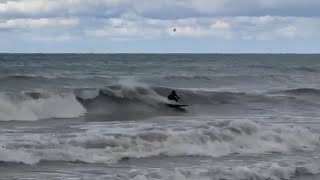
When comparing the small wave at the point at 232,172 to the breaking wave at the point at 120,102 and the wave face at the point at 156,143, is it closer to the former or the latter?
the wave face at the point at 156,143

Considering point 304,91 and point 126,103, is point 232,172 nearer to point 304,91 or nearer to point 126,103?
point 126,103

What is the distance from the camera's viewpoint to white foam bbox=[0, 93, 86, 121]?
1983cm

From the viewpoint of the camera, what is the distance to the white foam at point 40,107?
65.1 feet

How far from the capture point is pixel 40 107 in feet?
69.2

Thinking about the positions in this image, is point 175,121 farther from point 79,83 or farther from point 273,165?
point 79,83

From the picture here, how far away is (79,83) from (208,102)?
1162 cm

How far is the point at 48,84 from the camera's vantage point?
1339 inches

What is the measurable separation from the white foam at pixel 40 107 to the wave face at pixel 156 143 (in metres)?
4.97

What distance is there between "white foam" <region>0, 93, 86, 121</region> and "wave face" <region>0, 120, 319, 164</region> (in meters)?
4.97

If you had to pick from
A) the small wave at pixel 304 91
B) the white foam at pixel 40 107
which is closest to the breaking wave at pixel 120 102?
the white foam at pixel 40 107

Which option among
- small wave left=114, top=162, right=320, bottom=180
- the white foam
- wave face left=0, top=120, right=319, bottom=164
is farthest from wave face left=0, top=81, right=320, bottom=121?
small wave left=114, top=162, right=320, bottom=180

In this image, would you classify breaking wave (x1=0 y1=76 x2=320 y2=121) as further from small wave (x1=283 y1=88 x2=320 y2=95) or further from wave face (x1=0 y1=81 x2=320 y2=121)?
small wave (x1=283 y1=88 x2=320 y2=95)

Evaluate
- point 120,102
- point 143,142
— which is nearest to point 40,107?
point 120,102

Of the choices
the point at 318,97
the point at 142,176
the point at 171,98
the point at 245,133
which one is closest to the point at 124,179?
the point at 142,176
